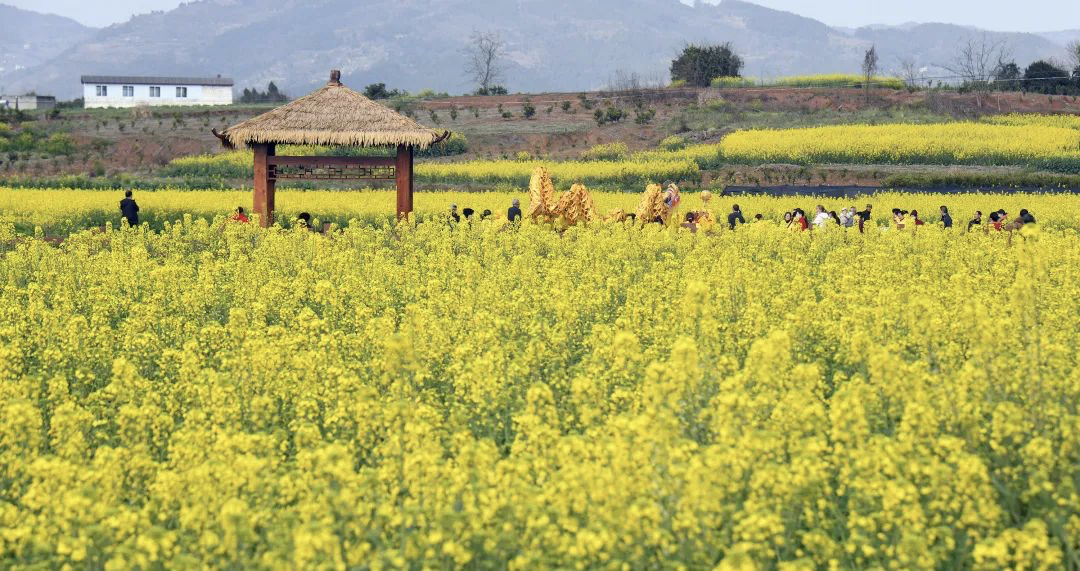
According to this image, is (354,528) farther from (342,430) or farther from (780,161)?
(780,161)

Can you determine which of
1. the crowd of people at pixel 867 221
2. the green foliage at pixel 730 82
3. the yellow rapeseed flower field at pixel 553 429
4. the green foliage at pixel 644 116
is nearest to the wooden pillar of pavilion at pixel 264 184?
the crowd of people at pixel 867 221

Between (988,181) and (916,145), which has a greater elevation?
(916,145)

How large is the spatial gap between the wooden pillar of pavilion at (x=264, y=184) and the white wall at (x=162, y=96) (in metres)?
79.2

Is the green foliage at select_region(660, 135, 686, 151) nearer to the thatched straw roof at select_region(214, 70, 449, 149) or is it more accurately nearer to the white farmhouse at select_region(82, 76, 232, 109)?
the thatched straw roof at select_region(214, 70, 449, 149)

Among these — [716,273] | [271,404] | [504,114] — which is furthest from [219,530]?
[504,114]

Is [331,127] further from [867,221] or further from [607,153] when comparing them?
[607,153]

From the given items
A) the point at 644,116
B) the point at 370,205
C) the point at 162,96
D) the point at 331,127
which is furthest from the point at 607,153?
the point at 162,96

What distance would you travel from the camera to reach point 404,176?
27.9 metres

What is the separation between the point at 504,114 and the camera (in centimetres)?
6656

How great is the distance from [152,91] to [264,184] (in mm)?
85562

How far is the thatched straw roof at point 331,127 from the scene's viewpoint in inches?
1073

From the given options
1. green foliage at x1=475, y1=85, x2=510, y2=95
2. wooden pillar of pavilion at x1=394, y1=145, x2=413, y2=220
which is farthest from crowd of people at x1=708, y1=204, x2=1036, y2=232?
green foliage at x1=475, y1=85, x2=510, y2=95

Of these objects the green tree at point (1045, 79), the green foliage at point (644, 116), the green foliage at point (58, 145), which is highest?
the green tree at point (1045, 79)

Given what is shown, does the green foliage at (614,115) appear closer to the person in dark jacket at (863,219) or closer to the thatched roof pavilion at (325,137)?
the thatched roof pavilion at (325,137)
